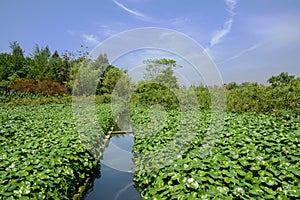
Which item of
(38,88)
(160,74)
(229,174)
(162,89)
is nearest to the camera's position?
(229,174)

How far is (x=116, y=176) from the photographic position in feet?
19.3

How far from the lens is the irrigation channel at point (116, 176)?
4.86 metres

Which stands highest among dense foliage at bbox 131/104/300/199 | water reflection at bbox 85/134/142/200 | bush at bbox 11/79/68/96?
bush at bbox 11/79/68/96

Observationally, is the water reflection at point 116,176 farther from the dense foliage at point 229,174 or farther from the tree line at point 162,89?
the tree line at point 162,89

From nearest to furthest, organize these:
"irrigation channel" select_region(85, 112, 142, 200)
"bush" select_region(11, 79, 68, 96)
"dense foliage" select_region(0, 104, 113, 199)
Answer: "dense foliage" select_region(0, 104, 113, 199), "irrigation channel" select_region(85, 112, 142, 200), "bush" select_region(11, 79, 68, 96)

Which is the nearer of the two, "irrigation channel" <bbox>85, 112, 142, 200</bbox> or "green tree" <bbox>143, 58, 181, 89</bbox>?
"irrigation channel" <bbox>85, 112, 142, 200</bbox>

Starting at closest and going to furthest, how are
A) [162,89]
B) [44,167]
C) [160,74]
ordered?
[44,167]
[160,74]
[162,89]

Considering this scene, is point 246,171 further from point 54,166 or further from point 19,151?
point 19,151

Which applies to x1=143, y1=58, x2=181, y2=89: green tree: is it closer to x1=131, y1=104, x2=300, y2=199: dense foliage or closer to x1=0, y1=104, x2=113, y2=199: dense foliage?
x1=0, y1=104, x2=113, y2=199: dense foliage

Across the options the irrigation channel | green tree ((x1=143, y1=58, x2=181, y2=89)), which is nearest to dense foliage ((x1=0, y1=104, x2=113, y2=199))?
the irrigation channel

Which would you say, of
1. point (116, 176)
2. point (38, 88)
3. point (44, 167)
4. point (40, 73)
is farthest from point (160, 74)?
point (40, 73)

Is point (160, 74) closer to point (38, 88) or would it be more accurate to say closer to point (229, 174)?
point (229, 174)

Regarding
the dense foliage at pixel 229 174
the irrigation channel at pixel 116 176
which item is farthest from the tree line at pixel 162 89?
the dense foliage at pixel 229 174

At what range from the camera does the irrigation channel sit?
486cm
